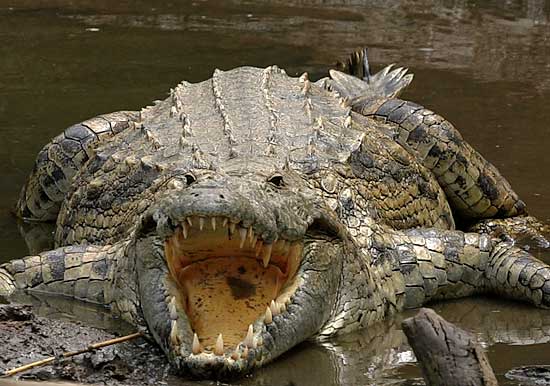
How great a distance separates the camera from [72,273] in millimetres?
5754

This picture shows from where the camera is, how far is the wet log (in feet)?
11.2

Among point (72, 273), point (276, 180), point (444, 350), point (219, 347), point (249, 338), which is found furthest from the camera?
point (72, 273)

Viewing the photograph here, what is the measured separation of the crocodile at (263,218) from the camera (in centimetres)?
479

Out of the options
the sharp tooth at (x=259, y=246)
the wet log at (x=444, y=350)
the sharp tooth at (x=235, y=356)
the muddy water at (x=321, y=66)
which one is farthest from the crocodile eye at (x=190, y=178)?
the wet log at (x=444, y=350)

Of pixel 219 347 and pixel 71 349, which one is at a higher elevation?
pixel 219 347

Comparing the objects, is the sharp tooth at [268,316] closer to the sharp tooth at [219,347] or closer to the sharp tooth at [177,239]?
the sharp tooth at [219,347]

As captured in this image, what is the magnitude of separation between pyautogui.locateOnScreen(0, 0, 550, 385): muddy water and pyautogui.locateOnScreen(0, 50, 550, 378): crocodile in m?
0.18

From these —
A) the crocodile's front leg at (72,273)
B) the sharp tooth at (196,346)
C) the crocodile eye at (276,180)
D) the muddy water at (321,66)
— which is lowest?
the muddy water at (321,66)

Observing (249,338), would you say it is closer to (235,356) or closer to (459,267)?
(235,356)

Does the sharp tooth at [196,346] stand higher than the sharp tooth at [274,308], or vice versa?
the sharp tooth at [274,308]

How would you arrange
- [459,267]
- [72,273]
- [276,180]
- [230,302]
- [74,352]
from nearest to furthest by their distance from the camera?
[74,352]
[230,302]
[276,180]
[72,273]
[459,267]

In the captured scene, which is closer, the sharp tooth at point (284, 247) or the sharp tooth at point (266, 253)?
the sharp tooth at point (266, 253)

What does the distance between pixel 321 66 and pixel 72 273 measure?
5610 millimetres

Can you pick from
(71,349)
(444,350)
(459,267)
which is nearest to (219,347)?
(71,349)
